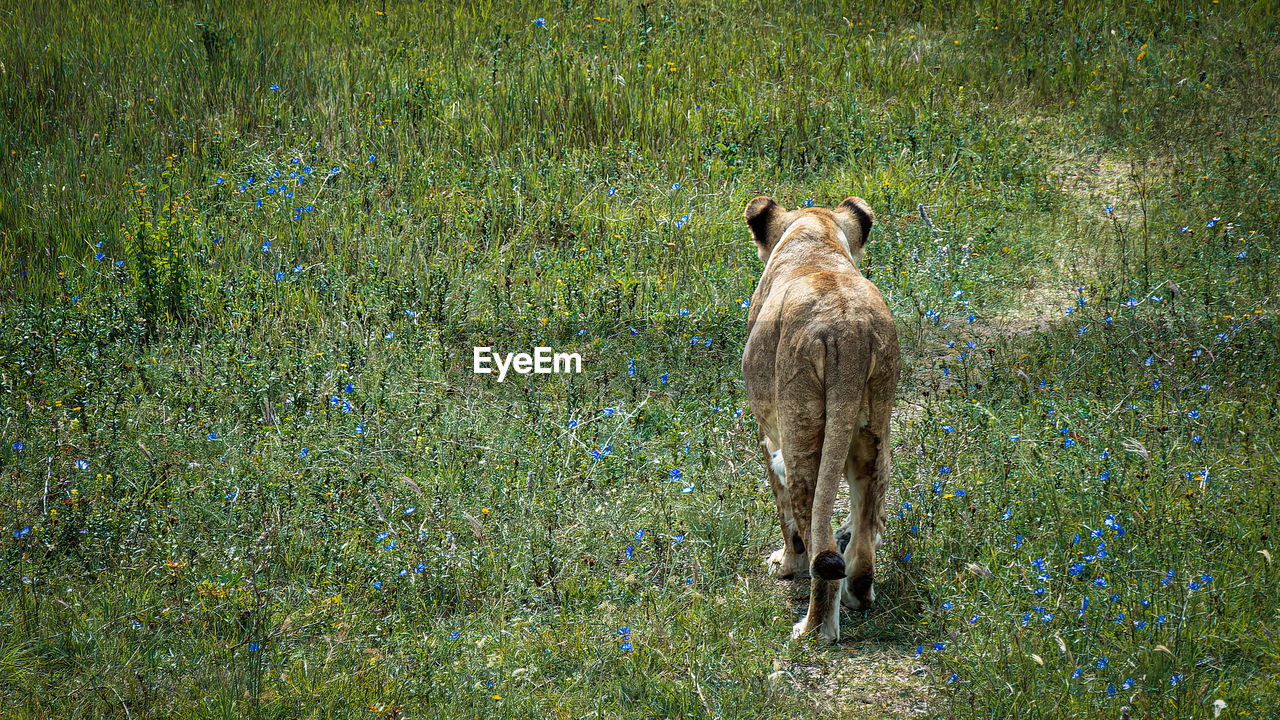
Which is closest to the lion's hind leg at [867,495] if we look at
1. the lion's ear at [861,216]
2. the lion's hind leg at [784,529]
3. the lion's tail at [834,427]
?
the lion's tail at [834,427]

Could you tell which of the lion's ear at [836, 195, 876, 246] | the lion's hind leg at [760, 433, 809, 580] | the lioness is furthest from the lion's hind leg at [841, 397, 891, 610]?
the lion's ear at [836, 195, 876, 246]

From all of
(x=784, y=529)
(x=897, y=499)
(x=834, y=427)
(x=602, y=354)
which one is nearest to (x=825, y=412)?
(x=834, y=427)

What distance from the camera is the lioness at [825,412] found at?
3.93 m

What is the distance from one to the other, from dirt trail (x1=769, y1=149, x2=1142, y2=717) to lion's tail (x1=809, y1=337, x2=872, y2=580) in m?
0.40

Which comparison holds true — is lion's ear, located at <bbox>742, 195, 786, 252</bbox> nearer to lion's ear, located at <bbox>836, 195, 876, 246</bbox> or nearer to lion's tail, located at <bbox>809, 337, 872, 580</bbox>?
lion's ear, located at <bbox>836, 195, 876, 246</bbox>

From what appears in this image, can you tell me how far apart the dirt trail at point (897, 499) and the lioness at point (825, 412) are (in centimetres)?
14

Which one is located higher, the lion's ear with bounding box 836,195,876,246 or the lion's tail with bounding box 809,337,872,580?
the lion's ear with bounding box 836,195,876,246

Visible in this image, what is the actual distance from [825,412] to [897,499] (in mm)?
1052

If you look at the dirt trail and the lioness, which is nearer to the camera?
the dirt trail

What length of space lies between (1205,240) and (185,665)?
7260 millimetres

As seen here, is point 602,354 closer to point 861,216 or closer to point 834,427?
point 861,216

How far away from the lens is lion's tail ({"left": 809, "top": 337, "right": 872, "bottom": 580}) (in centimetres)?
383

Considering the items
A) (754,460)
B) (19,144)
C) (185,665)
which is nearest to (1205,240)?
(754,460)

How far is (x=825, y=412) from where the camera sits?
4039 millimetres
